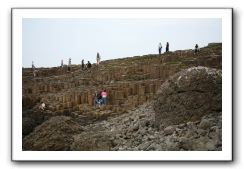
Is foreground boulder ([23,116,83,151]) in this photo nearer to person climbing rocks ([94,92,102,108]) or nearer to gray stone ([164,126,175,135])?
person climbing rocks ([94,92,102,108])

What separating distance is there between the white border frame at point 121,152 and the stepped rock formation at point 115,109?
0.06 metres

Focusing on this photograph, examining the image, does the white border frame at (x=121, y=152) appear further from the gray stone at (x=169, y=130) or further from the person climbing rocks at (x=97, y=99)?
the person climbing rocks at (x=97, y=99)

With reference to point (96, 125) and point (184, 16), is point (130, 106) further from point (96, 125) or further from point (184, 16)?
point (184, 16)

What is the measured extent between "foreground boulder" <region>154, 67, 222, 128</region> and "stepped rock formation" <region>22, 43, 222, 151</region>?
0.02 m

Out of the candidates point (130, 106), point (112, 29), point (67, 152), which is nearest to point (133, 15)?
point (112, 29)

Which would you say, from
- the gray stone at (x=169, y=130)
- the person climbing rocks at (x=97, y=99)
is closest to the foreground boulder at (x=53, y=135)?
the person climbing rocks at (x=97, y=99)

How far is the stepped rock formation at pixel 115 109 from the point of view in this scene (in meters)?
9.68

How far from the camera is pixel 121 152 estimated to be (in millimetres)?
9688

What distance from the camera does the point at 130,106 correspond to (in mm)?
9836

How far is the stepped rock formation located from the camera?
9.68m

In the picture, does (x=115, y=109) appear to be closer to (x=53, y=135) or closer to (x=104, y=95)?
(x=104, y=95)

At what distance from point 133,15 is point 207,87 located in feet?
3.34

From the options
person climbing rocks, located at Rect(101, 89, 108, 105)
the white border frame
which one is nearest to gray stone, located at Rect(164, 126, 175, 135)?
the white border frame

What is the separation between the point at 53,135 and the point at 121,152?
695mm
